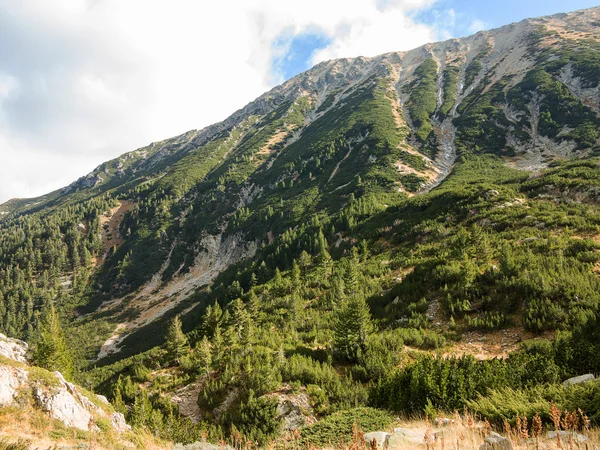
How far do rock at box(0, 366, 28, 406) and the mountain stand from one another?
22.3 ft

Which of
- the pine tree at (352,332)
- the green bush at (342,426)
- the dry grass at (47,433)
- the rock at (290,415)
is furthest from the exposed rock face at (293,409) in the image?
the dry grass at (47,433)

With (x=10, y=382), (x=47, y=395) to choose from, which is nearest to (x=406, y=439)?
→ (x=47, y=395)

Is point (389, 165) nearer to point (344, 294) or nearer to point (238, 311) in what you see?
point (344, 294)

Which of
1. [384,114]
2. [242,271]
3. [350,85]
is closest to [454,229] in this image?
[242,271]

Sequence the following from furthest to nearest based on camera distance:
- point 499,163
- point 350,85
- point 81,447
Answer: point 350,85
point 499,163
point 81,447

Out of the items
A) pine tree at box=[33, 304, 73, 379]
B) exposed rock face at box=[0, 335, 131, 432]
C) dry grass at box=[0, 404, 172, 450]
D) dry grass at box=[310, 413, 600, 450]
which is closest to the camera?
dry grass at box=[310, 413, 600, 450]

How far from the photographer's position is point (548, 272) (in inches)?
849

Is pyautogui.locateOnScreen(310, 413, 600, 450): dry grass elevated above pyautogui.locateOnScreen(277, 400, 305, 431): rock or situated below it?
above

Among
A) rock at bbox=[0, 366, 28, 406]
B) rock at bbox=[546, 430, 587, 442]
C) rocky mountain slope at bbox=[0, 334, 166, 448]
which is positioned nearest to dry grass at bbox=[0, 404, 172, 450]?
rocky mountain slope at bbox=[0, 334, 166, 448]

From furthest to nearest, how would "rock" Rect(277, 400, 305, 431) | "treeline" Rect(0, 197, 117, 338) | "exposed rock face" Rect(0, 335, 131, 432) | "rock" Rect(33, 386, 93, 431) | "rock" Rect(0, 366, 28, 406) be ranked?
1. "treeline" Rect(0, 197, 117, 338)
2. "rock" Rect(277, 400, 305, 431)
3. "rock" Rect(33, 386, 93, 431)
4. "exposed rock face" Rect(0, 335, 131, 432)
5. "rock" Rect(0, 366, 28, 406)

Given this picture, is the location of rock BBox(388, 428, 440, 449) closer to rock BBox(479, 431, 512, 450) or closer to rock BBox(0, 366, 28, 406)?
rock BBox(479, 431, 512, 450)

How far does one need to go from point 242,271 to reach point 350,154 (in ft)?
195

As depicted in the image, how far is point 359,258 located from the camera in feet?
142

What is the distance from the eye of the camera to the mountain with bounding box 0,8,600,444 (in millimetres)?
16734
